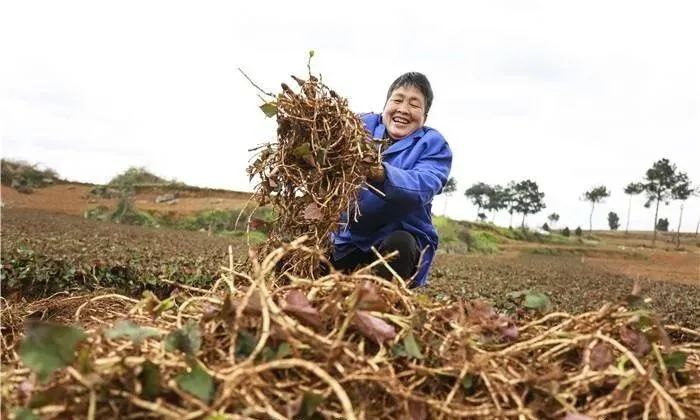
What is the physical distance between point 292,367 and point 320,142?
116 cm

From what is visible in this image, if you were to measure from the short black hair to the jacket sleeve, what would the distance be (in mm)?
227

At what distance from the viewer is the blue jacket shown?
2.61 metres

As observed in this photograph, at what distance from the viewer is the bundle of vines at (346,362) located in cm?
111

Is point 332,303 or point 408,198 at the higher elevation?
point 408,198

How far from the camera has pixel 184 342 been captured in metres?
1.19

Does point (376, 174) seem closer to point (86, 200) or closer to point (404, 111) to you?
point (404, 111)

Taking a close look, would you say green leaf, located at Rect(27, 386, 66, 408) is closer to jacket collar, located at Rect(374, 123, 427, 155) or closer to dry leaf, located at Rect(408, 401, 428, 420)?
dry leaf, located at Rect(408, 401, 428, 420)

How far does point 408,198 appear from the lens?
2500 mm

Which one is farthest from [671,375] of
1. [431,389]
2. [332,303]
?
[332,303]

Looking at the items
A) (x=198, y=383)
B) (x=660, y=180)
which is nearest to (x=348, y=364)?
(x=198, y=383)

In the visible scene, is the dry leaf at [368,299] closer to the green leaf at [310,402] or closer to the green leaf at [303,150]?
the green leaf at [310,402]

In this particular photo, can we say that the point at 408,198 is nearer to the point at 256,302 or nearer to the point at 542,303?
the point at 542,303

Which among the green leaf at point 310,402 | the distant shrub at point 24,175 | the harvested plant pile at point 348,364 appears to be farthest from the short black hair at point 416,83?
the distant shrub at point 24,175

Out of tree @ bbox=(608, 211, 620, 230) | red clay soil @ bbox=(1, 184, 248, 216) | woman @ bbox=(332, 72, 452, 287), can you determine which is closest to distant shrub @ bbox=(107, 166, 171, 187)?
red clay soil @ bbox=(1, 184, 248, 216)
